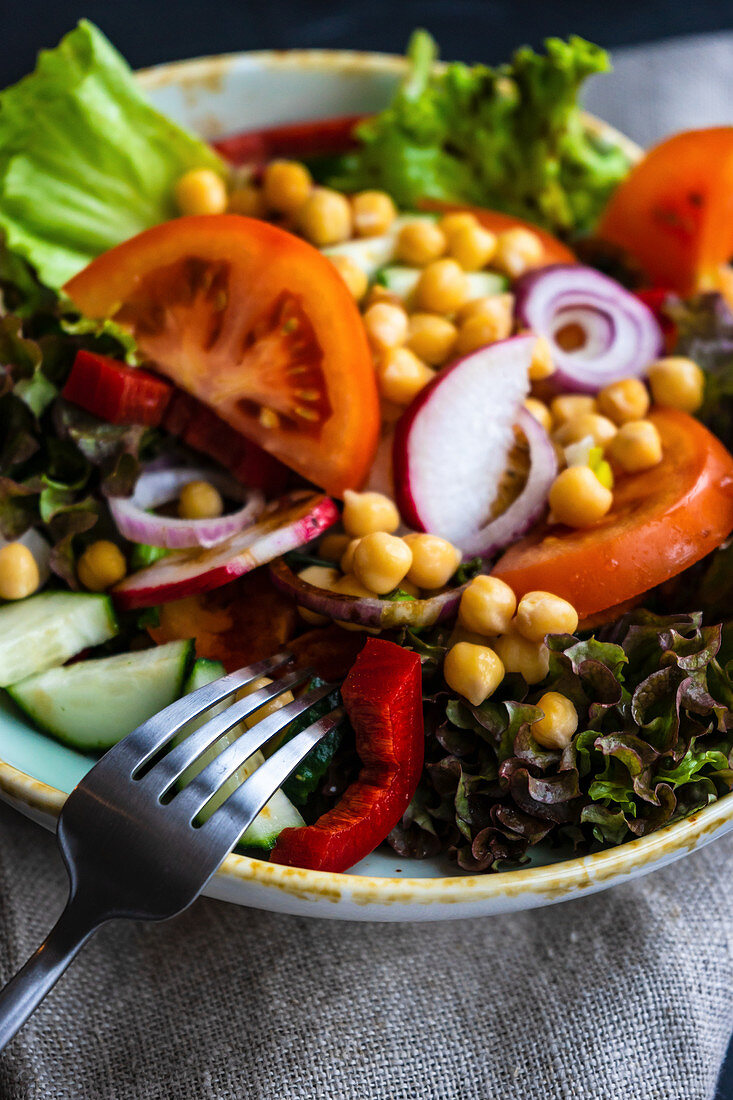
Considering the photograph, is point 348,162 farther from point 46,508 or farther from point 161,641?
point 161,641

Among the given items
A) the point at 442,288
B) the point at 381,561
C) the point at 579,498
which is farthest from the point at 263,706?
the point at 442,288

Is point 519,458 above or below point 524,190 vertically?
below

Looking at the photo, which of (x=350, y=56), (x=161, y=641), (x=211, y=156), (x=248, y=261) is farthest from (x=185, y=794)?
(x=350, y=56)

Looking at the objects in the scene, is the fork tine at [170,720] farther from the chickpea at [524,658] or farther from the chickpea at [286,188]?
the chickpea at [286,188]

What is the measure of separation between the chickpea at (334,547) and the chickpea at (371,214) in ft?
3.53

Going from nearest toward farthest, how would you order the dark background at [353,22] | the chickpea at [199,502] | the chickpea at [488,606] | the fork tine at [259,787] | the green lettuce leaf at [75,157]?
the fork tine at [259,787], the chickpea at [488,606], the chickpea at [199,502], the green lettuce leaf at [75,157], the dark background at [353,22]

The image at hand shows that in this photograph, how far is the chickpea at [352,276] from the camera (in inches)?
104

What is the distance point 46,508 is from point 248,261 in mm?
766

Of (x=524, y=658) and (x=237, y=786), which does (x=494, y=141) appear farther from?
(x=237, y=786)

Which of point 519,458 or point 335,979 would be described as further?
point 519,458

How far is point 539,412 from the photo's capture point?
8.39 ft

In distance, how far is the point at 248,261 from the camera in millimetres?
2340

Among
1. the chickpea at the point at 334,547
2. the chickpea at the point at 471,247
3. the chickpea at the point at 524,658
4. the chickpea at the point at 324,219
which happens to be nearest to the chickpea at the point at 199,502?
the chickpea at the point at 334,547

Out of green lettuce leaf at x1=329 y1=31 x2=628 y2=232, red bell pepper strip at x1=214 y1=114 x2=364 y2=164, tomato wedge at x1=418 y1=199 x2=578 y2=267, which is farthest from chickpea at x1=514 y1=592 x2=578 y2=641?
red bell pepper strip at x1=214 y1=114 x2=364 y2=164
